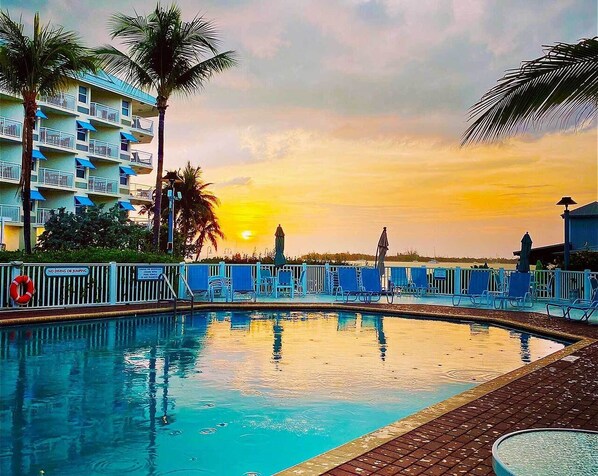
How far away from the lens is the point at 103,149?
38344mm

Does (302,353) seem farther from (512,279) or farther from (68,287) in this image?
(512,279)

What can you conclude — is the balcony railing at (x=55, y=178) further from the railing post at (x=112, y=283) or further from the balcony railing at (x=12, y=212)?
the railing post at (x=112, y=283)

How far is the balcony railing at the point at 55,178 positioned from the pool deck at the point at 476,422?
32.4 meters

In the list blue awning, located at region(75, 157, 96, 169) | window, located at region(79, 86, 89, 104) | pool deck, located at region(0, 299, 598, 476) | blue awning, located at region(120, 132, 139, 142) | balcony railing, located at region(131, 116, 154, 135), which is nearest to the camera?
pool deck, located at region(0, 299, 598, 476)

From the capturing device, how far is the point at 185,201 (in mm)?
40500

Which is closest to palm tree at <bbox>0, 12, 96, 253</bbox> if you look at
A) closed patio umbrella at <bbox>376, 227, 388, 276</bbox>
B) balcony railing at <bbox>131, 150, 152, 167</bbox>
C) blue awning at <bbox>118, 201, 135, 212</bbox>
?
closed patio umbrella at <bbox>376, 227, 388, 276</bbox>

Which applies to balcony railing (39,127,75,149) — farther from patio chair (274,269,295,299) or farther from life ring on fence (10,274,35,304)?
life ring on fence (10,274,35,304)

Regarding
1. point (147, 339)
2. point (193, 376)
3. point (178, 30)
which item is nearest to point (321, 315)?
point (147, 339)

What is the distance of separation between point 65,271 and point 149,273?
214 centimetres

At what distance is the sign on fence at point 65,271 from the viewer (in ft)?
39.4

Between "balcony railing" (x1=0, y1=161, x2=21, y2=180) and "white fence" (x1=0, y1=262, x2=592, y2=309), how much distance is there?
2026 centimetres

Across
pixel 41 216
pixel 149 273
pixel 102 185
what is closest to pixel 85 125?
pixel 102 185

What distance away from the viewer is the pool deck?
341 centimetres

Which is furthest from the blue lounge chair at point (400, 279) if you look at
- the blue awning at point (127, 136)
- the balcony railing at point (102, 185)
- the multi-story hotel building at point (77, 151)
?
the blue awning at point (127, 136)
